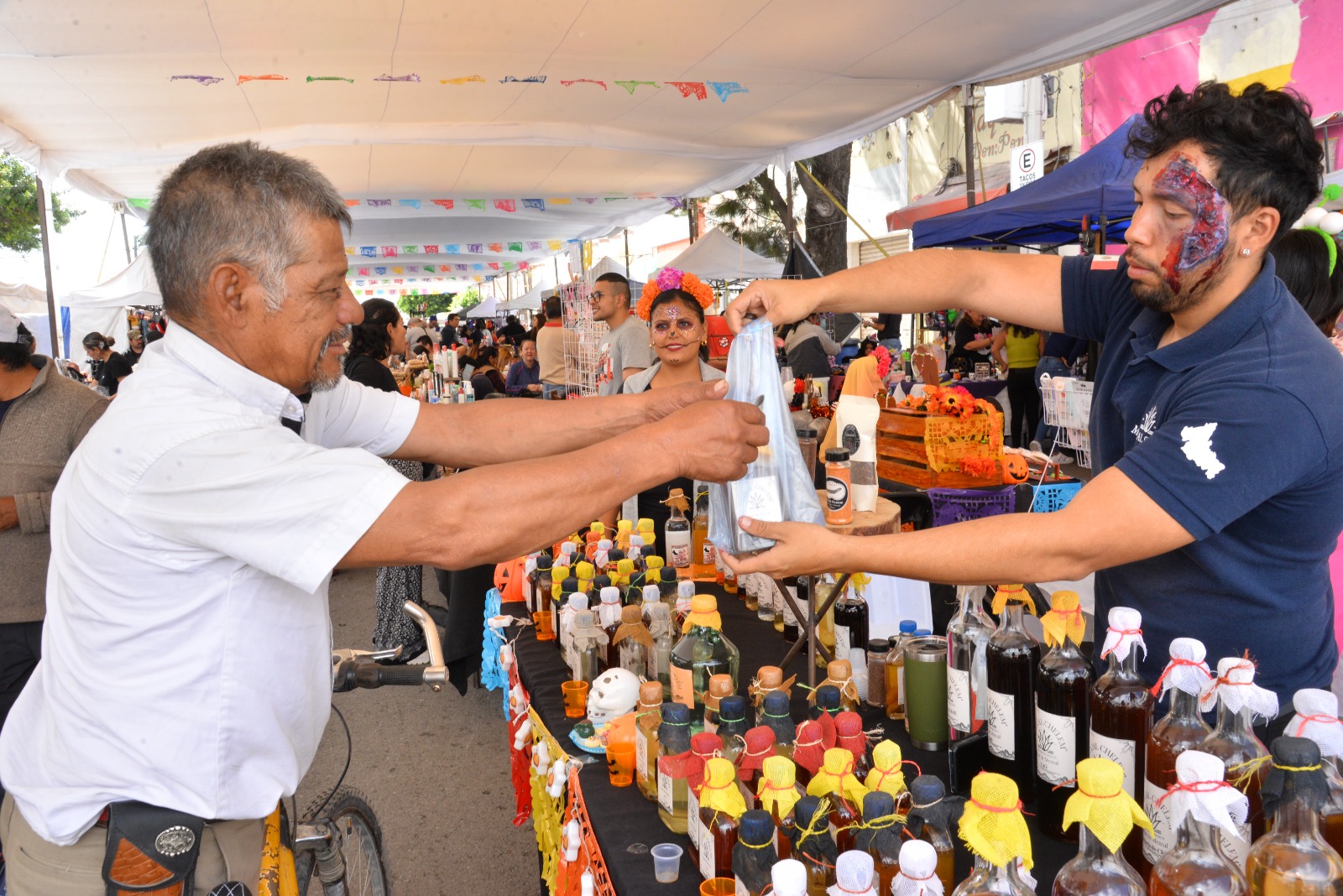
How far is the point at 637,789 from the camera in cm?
178

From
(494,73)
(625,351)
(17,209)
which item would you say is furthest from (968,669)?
(17,209)

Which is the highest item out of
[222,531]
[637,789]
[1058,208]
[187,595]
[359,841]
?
[1058,208]

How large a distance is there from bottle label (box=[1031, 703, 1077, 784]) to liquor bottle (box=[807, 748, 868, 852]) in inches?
10.7

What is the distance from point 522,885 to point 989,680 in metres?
2.23

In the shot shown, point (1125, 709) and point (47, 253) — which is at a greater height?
point (47, 253)

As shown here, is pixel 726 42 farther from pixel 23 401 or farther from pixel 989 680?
pixel 989 680

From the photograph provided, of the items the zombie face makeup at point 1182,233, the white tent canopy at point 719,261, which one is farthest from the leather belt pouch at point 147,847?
the white tent canopy at point 719,261

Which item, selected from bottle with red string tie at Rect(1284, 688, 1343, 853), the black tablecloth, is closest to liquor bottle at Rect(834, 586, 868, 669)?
the black tablecloth

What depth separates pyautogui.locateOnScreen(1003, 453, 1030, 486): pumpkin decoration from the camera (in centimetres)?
453

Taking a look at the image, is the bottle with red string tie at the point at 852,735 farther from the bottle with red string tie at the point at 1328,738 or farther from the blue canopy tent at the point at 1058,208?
the blue canopy tent at the point at 1058,208

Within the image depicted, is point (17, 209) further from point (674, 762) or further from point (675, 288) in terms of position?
point (674, 762)

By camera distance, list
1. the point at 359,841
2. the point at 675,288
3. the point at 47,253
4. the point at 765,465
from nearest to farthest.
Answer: the point at 765,465 < the point at 359,841 < the point at 675,288 < the point at 47,253

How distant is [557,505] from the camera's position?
1.35 meters

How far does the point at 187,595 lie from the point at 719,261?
1175 centimetres
